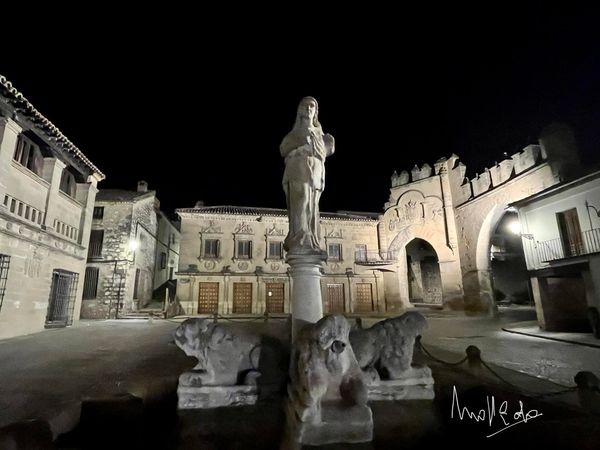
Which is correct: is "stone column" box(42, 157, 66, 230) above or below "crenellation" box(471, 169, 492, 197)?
below

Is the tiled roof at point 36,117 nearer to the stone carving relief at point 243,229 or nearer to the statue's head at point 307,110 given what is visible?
the stone carving relief at point 243,229

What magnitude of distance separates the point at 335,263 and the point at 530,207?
507 inches

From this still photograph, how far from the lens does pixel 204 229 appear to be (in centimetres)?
2170

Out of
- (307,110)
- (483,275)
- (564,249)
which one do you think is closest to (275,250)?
(483,275)

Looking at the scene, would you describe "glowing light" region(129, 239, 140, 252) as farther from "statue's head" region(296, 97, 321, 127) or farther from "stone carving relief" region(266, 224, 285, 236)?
"statue's head" region(296, 97, 321, 127)

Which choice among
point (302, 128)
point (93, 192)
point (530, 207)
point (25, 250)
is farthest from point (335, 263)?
point (302, 128)

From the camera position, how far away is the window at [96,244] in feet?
64.4

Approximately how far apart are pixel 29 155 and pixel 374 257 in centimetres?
2123

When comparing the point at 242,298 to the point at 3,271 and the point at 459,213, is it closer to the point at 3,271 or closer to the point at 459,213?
the point at 3,271

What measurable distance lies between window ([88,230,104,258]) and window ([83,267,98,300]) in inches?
36.3

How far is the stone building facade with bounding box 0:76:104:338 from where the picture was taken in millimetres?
10008

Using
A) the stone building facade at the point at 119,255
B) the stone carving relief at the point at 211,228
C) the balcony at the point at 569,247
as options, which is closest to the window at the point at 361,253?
the stone carving relief at the point at 211,228

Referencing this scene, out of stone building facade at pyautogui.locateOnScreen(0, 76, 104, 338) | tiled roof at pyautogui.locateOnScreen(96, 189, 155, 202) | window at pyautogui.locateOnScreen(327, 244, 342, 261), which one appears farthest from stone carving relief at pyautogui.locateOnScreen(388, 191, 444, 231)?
stone building facade at pyautogui.locateOnScreen(0, 76, 104, 338)

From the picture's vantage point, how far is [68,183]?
1441 centimetres
